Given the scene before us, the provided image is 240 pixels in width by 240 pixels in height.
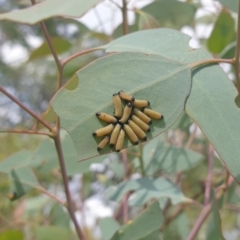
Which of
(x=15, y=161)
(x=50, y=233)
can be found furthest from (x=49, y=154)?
(x=50, y=233)

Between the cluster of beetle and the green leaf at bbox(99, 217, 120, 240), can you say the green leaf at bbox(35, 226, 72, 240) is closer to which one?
the green leaf at bbox(99, 217, 120, 240)

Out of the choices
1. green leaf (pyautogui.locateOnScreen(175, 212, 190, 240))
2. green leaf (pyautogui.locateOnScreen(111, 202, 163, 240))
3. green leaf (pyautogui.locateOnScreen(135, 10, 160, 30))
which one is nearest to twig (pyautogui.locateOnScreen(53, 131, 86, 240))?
green leaf (pyautogui.locateOnScreen(111, 202, 163, 240))

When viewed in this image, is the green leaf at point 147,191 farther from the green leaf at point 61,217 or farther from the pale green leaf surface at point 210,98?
the pale green leaf surface at point 210,98

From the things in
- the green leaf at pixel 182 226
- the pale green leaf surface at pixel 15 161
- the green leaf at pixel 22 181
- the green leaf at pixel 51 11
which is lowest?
the green leaf at pixel 182 226

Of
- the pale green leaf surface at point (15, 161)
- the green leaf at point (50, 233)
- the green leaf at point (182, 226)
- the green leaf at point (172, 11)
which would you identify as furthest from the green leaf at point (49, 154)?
the green leaf at point (182, 226)

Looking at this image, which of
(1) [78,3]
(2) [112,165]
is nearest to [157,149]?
(2) [112,165]

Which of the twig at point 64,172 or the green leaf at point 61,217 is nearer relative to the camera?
the twig at point 64,172
